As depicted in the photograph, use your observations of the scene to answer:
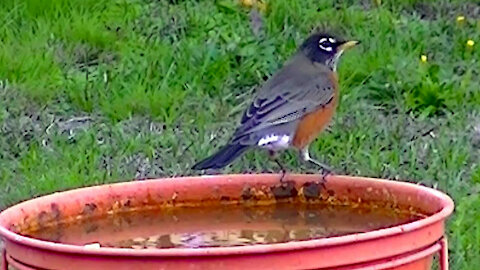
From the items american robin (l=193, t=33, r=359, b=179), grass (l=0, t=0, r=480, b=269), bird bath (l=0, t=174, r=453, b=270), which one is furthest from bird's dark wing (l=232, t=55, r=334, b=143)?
bird bath (l=0, t=174, r=453, b=270)

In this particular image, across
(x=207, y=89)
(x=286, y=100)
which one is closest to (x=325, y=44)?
(x=286, y=100)

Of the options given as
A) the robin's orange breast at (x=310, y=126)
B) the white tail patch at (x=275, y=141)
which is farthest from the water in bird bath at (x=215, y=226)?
the robin's orange breast at (x=310, y=126)

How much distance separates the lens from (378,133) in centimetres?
500

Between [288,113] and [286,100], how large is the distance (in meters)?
0.06

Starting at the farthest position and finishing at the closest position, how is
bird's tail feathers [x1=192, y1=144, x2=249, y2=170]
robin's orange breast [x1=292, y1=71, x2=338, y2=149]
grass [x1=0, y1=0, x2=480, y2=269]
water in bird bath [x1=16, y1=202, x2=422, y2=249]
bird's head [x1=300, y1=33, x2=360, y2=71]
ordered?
1. grass [x1=0, y1=0, x2=480, y2=269]
2. bird's head [x1=300, y1=33, x2=360, y2=71]
3. robin's orange breast [x1=292, y1=71, x2=338, y2=149]
4. bird's tail feathers [x1=192, y1=144, x2=249, y2=170]
5. water in bird bath [x1=16, y1=202, x2=422, y2=249]

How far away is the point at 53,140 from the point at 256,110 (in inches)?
52.3

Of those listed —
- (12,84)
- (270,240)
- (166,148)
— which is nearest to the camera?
(270,240)

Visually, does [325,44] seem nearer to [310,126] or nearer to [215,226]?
[310,126]

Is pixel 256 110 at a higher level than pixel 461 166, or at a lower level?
higher

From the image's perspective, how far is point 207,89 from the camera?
5.61 meters

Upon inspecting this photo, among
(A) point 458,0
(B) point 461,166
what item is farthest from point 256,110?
(A) point 458,0

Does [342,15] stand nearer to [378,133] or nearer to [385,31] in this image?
[385,31]

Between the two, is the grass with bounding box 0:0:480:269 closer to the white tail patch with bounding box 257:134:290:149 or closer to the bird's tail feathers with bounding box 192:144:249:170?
the white tail patch with bounding box 257:134:290:149

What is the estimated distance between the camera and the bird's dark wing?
381 cm
